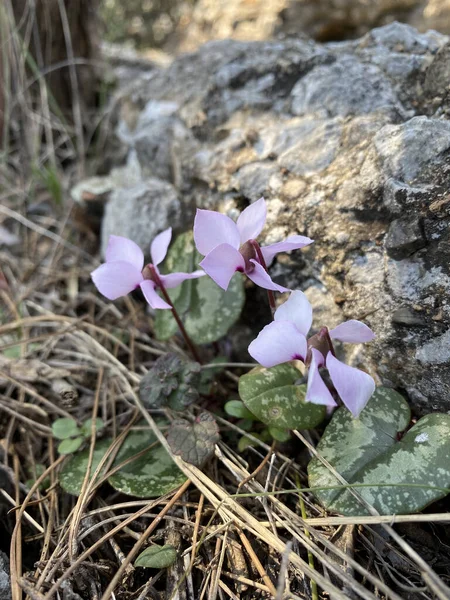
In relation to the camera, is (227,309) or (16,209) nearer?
(227,309)

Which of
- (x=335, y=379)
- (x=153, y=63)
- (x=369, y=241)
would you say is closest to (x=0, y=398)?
(x=335, y=379)

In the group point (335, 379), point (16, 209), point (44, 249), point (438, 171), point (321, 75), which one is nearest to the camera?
point (335, 379)

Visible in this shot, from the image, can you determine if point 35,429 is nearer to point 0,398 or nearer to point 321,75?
point 0,398

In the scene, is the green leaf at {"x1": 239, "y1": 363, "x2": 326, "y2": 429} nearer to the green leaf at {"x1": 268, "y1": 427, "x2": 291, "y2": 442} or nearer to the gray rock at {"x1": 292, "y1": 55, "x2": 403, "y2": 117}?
the green leaf at {"x1": 268, "y1": 427, "x2": 291, "y2": 442}

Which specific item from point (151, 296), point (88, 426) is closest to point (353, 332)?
point (151, 296)

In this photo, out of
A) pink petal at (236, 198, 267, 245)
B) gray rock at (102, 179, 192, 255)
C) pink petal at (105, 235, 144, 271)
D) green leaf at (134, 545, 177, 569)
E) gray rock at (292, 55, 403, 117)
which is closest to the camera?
green leaf at (134, 545, 177, 569)

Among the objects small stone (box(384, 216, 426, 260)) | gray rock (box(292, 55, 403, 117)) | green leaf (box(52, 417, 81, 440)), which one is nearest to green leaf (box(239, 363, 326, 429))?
small stone (box(384, 216, 426, 260))
